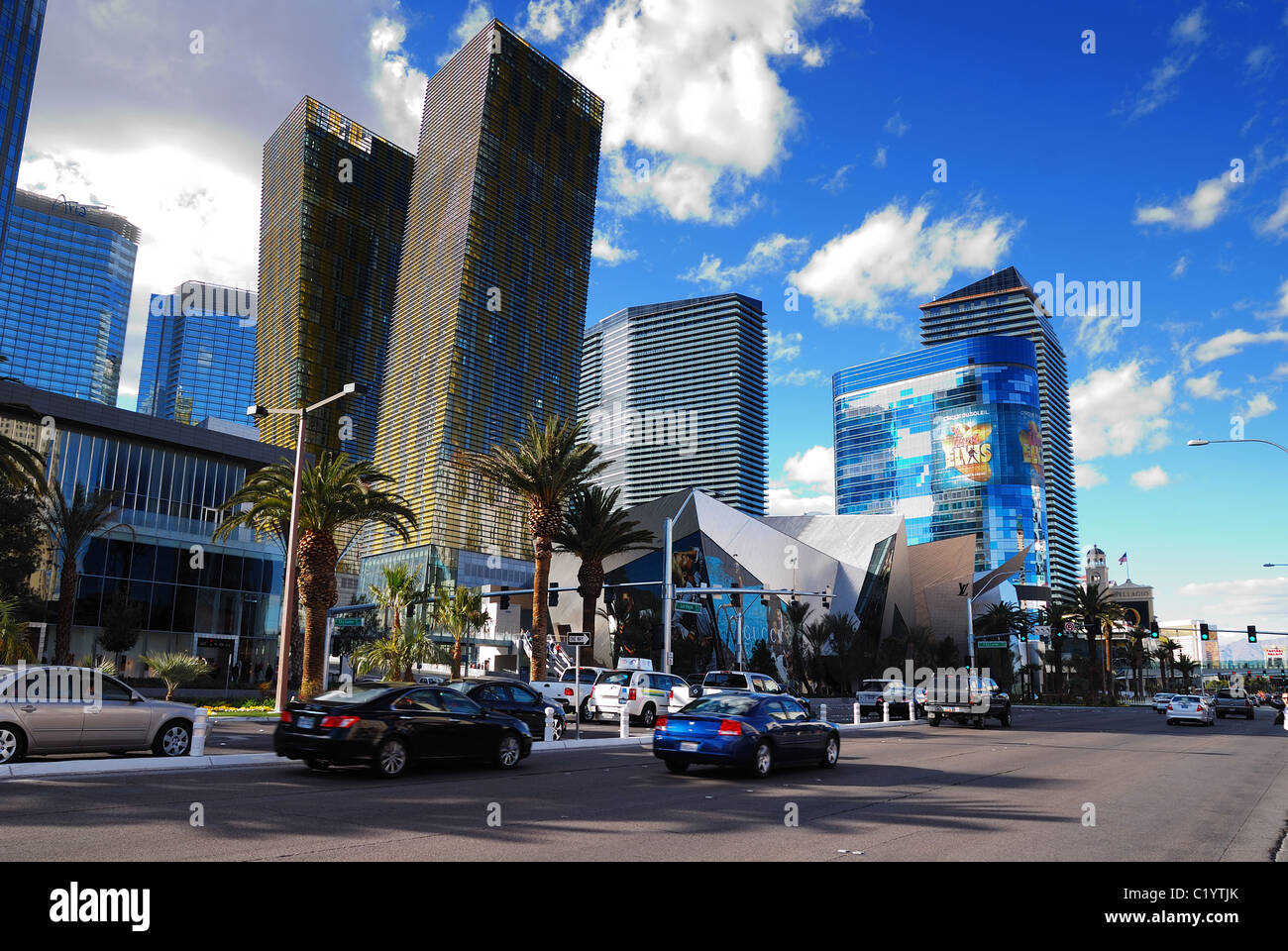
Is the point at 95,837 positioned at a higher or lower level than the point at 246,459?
lower

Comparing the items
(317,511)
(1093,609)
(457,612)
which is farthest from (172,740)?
(1093,609)

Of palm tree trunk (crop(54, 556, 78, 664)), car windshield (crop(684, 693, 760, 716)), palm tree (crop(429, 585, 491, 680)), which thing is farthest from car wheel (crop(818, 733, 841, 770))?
palm tree trunk (crop(54, 556, 78, 664))

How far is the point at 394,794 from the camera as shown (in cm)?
1133

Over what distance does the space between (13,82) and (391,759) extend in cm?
10275

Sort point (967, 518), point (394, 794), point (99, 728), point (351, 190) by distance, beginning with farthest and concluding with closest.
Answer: point (967, 518), point (351, 190), point (99, 728), point (394, 794)

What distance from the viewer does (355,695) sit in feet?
44.3

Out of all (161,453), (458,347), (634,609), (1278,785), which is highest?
(458,347)

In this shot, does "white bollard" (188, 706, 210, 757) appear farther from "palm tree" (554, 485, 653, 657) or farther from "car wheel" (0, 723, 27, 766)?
"palm tree" (554, 485, 653, 657)

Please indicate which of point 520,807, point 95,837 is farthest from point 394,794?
point 95,837

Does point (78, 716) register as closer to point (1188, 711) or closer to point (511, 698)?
point (511, 698)

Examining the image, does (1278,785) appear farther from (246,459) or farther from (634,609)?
(634,609)

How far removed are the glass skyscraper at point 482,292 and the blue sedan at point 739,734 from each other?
4130 inches

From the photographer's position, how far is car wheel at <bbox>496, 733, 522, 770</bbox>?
1518cm
